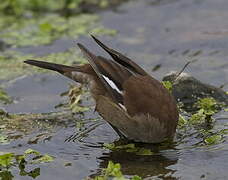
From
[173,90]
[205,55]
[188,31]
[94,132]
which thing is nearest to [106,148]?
[94,132]

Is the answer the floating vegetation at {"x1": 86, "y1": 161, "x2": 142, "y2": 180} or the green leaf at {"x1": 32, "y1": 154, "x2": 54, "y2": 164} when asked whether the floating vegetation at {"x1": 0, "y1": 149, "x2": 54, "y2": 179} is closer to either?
A: the green leaf at {"x1": 32, "y1": 154, "x2": 54, "y2": 164}

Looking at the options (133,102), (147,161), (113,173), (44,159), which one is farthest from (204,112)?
(113,173)

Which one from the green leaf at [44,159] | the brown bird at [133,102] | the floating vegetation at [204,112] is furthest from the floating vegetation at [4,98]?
the floating vegetation at [204,112]

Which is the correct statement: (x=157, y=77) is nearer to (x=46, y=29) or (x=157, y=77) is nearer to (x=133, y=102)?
(x=133, y=102)

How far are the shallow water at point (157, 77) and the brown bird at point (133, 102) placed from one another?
200 mm

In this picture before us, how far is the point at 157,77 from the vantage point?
7.99 meters

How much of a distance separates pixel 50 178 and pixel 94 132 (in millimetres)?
1075

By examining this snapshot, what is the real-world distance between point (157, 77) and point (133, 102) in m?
2.30

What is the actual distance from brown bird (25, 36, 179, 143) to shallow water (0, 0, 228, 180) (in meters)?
0.20

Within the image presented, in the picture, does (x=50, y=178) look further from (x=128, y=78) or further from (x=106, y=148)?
(x=128, y=78)

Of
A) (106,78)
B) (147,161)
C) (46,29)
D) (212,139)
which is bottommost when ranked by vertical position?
(147,161)

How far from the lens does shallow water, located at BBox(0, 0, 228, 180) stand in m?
5.43

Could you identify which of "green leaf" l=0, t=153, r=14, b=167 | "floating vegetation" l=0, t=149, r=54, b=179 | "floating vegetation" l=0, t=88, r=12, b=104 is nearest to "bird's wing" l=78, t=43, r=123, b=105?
"floating vegetation" l=0, t=149, r=54, b=179

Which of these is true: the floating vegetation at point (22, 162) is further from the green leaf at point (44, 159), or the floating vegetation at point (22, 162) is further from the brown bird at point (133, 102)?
the brown bird at point (133, 102)
